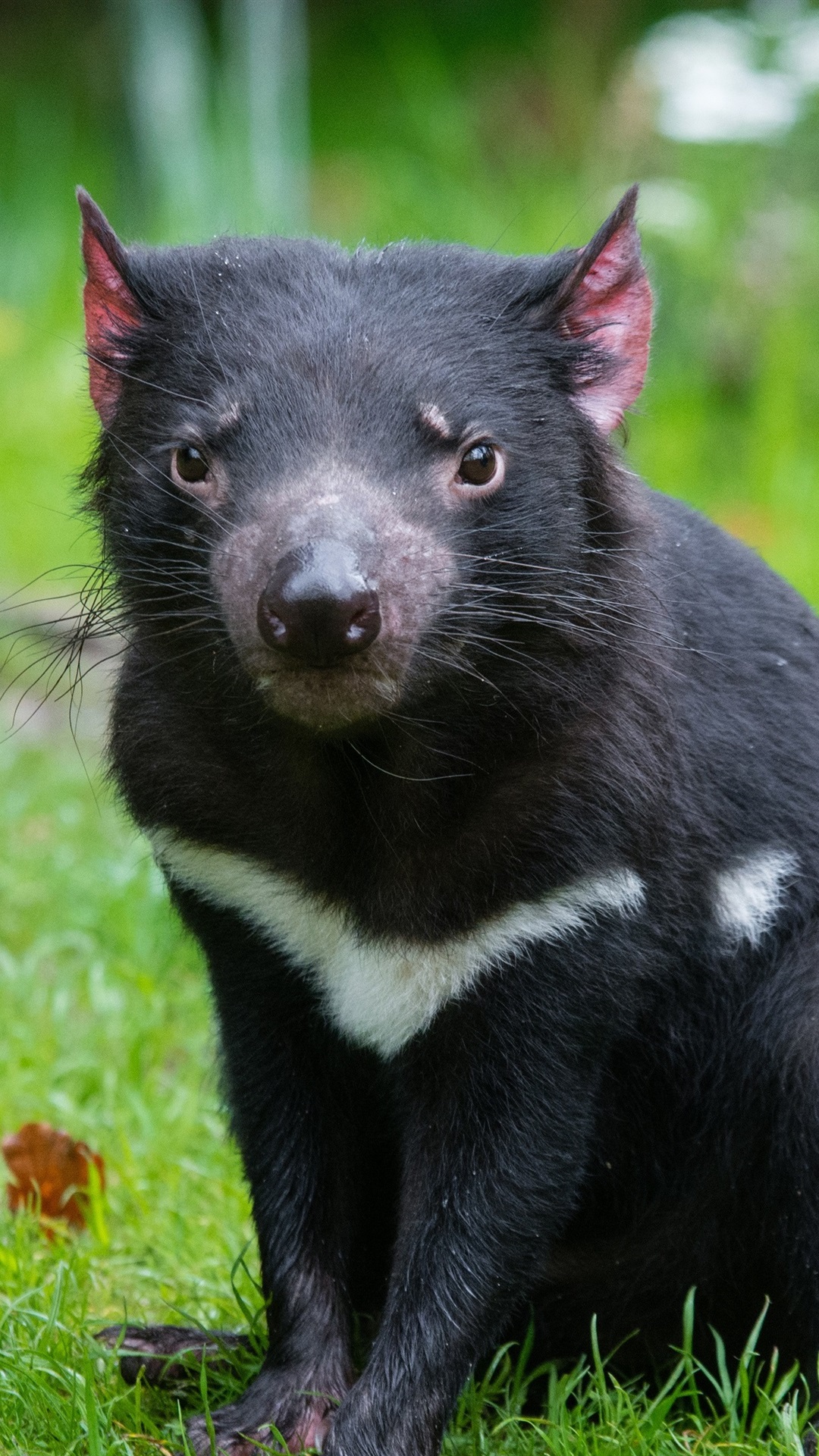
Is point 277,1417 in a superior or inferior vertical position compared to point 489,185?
inferior

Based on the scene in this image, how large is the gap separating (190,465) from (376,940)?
749 mm

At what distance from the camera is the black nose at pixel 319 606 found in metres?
2.28

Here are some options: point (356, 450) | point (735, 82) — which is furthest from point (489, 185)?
point (356, 450)

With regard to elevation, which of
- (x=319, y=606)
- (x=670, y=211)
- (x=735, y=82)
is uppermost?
(x=735, y=82)

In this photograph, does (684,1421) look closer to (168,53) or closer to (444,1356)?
(444,1356)

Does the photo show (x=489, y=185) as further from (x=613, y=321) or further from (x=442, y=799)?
(x=442, y=799)

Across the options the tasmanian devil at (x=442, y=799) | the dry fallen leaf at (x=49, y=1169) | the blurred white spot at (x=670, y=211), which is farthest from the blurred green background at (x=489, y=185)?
the tasmanian devil at (x=442, y=799)

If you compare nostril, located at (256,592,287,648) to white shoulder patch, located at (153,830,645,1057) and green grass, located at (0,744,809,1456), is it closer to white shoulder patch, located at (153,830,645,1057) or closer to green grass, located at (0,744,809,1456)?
white shoulder patch, located at (153,830,645,1057)

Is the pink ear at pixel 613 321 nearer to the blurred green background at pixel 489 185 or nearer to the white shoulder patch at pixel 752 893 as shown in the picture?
the white shoulder patch at pixel 752 893

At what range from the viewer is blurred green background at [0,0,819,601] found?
7914 mm

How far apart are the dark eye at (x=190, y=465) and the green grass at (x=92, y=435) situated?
1.65ft

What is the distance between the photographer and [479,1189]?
278 centimetres

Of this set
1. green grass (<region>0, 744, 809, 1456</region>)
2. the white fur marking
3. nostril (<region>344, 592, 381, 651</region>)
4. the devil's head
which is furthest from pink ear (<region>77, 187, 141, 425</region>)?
green grass (<region>0, 744, 809, 1456</region>)

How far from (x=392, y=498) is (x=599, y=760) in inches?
21.7
